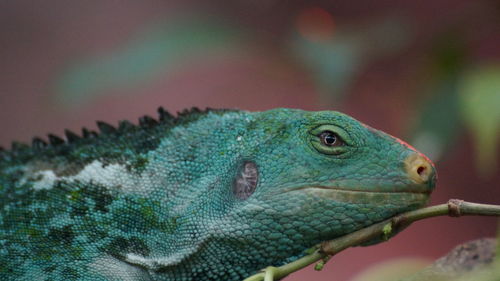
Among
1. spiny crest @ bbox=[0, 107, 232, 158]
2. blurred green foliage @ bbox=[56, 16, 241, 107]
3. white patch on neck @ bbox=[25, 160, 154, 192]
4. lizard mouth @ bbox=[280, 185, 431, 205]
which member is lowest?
lizard mouth @ bbox=[280, 185, 431, 205]

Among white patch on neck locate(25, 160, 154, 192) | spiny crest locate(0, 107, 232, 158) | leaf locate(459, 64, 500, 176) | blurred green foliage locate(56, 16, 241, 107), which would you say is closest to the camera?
white patch on neck locate(25, 160, 154, 192)

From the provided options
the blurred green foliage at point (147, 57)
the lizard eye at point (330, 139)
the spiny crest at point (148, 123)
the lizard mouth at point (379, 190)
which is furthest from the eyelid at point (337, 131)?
the blurred green foliage at point (147, 57)

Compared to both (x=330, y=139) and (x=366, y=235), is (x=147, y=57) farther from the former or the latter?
(x=366, y=235)

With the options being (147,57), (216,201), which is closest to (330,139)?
(216,201)

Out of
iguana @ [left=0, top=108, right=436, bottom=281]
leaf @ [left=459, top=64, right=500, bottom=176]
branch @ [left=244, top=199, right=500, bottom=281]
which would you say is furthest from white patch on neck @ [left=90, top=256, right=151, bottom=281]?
leaf @ [left=459, top=64, right=500, bottom=176]

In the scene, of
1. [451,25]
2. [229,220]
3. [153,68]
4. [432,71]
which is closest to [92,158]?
[229,220]

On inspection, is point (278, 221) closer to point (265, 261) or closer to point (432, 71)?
point (265, 261)

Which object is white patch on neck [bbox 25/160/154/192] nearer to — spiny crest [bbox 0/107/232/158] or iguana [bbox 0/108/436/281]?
iguana [bbox 0/108/436/281]
